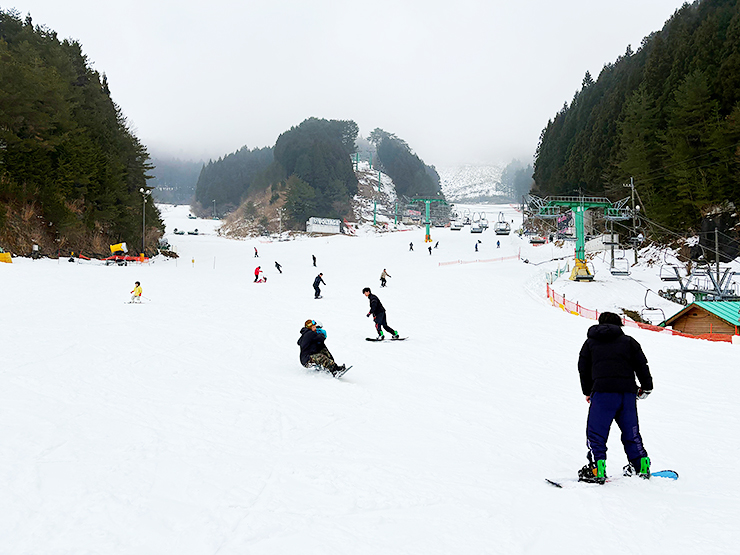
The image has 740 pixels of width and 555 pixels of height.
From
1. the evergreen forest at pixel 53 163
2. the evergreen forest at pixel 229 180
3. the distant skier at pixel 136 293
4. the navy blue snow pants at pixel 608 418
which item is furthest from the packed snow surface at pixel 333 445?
the evergreen forest at pixel 229 180

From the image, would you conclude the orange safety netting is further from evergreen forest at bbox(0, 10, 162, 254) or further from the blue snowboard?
evergreen forest at bbox(0, 10, 162, 254)

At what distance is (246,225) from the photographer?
377 ft

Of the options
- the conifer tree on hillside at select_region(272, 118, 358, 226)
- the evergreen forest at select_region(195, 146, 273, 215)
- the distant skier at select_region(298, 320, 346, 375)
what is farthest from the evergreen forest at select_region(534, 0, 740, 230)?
the evergreen forest at select_region(195, 146, 273, 215)

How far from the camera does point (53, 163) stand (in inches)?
1449

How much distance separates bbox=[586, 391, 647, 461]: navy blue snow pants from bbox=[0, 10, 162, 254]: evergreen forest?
3636 centimetres

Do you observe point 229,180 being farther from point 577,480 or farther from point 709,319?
point 577,480

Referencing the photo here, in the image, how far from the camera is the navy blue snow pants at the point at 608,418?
4238 mm

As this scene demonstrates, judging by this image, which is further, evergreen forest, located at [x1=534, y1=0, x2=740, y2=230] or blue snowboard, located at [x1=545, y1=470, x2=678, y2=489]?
evergreen forest, located at [x1=534, y1=0, x2=740, y2=230]

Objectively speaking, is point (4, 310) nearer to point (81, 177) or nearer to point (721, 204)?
point (81, 177)

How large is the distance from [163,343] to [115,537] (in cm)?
846

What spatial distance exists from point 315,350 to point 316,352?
0.14ft

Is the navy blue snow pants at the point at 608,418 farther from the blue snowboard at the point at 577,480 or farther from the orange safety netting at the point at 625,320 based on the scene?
the orange safety netting at the point at 625,320

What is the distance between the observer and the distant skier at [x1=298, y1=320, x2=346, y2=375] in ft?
28.9

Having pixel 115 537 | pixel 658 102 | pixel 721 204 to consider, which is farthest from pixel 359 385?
pixel 658 102
